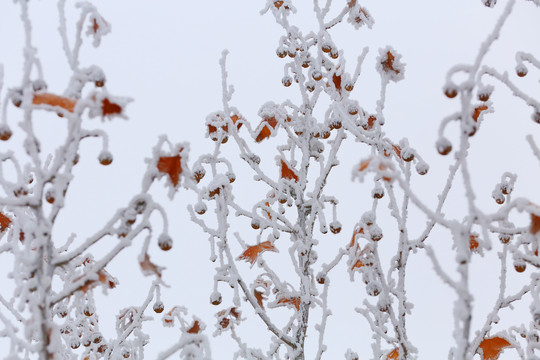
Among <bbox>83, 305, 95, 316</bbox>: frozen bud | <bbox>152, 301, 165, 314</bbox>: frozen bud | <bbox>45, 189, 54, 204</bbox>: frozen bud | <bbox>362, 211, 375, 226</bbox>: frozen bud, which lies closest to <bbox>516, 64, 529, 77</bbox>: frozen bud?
<bbox>362, 211, 375, 226</bbox>: frozen bud

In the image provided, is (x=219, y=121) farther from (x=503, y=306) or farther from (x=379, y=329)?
(x=503, y=306)

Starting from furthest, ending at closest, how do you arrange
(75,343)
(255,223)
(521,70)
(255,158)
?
1. (255,158)
2. (255,223)
3. (75,343)
4. (521,70)

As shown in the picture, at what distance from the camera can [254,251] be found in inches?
250

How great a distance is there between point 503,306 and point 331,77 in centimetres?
280

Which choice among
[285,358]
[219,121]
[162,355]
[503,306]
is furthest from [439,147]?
[285,358]

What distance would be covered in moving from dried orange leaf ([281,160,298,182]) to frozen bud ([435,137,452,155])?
402 cm

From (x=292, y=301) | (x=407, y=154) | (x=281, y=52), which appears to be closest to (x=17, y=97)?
(x=407, y=154)

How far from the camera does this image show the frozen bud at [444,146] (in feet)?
9.77

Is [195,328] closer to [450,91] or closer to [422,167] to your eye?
[422,167]

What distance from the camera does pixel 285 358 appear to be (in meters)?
7.13

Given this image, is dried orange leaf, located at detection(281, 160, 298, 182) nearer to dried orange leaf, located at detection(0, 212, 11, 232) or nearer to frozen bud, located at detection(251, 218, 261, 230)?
frozen bud, located at detection(251, 218, 261, 230)

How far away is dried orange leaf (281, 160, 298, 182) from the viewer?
6.98 metres

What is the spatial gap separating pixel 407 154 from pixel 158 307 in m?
2.67

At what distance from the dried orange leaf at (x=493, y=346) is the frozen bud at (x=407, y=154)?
162cm
